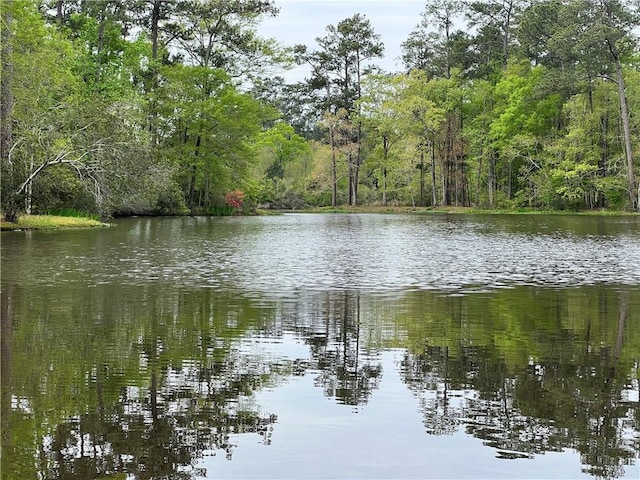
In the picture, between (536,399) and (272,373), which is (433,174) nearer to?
(272,373)

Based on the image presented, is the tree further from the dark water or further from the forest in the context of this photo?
the dark water

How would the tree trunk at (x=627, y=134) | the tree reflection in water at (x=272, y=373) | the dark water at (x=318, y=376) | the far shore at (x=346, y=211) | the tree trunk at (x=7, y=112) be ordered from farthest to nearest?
the tree trunk at (x=627, y=134) → the far shore at (x=346, y=211) → the tree trunk at (x=7, y=112) → the tree reflection in water at (x=272, y=373) → the dark water at (x=318, y=376)

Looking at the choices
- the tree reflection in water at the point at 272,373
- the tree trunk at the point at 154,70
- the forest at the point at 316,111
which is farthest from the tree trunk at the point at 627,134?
the tree reflection in water at the point at 272,373

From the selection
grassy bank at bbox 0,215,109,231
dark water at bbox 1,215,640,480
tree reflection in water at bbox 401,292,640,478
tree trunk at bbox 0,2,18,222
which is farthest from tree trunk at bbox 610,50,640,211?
tree reflection in water at bbox 401,292,640,478

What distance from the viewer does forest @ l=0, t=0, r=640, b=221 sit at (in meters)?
33.6

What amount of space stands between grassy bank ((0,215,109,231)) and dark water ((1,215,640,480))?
15806mm

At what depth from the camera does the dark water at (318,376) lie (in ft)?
15.6

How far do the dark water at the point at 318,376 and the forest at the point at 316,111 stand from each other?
19569mm

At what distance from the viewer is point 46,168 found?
3262 cm

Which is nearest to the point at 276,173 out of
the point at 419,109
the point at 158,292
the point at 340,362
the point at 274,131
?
the point at 274,131

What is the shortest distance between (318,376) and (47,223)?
2756 cm

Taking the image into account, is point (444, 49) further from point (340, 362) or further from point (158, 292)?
point (340, 362)

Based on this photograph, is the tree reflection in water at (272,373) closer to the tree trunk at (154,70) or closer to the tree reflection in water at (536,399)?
the tree reflection in water at (536,399)

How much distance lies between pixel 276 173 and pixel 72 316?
7536 cm
